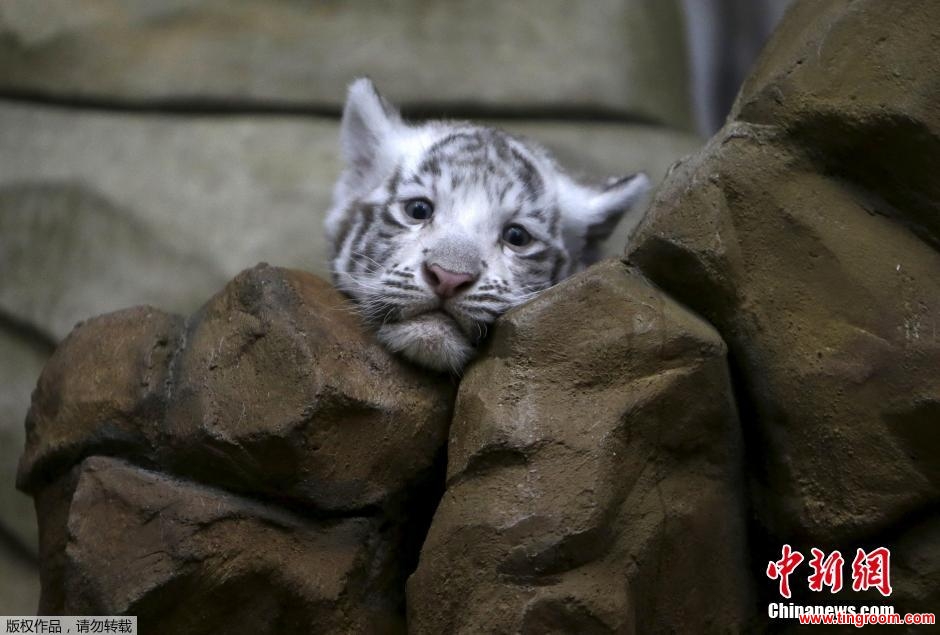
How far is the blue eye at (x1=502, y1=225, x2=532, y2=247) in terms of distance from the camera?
3891mm

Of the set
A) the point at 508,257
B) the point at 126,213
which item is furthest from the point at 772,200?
the point at 126,213

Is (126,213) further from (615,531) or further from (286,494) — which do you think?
(615,531)

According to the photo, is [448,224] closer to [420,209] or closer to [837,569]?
[420,209]

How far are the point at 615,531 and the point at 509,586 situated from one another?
1.09 feet

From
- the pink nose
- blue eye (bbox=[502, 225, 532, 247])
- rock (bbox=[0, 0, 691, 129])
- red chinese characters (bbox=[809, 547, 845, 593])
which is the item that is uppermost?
rock (bbox=[0, 0, 691, 129])

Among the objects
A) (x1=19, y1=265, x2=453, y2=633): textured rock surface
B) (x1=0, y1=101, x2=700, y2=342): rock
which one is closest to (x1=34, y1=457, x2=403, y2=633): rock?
(x1=19, y1=265, x2=453, y2=633): textured rock surface

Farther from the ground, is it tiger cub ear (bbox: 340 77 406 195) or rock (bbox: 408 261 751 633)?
tiger cub ear (bbox: 340 77 406 195)

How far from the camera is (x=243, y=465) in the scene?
3117 millimetres

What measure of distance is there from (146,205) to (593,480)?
13.2ft

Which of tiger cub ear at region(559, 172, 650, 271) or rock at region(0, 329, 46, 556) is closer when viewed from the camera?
tiger cub ear at region(559, 172, 650, 271)

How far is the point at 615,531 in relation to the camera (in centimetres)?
290

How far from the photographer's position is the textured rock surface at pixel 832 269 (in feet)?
9.59

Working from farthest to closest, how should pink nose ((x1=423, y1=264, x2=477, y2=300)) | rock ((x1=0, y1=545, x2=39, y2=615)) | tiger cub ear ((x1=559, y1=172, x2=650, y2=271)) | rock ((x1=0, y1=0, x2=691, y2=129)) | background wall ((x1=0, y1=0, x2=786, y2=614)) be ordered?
rock ((x1=0, y1=0, x2=691, y2=129)) → background wall ((x1=0, y1=0, x2=786, y2=614)) → rock ((x1=0, y1=545, x2=39, y2=615)) → tiger cub ear ((x1=559, y1=172, x2=650, y2=271)) → pink nose ((x1=423, y1=264, x2=477, y2=300))

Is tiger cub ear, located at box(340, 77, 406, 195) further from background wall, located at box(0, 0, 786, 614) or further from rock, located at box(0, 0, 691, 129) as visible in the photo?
rock, located at box(0, 0, 691, 129)
